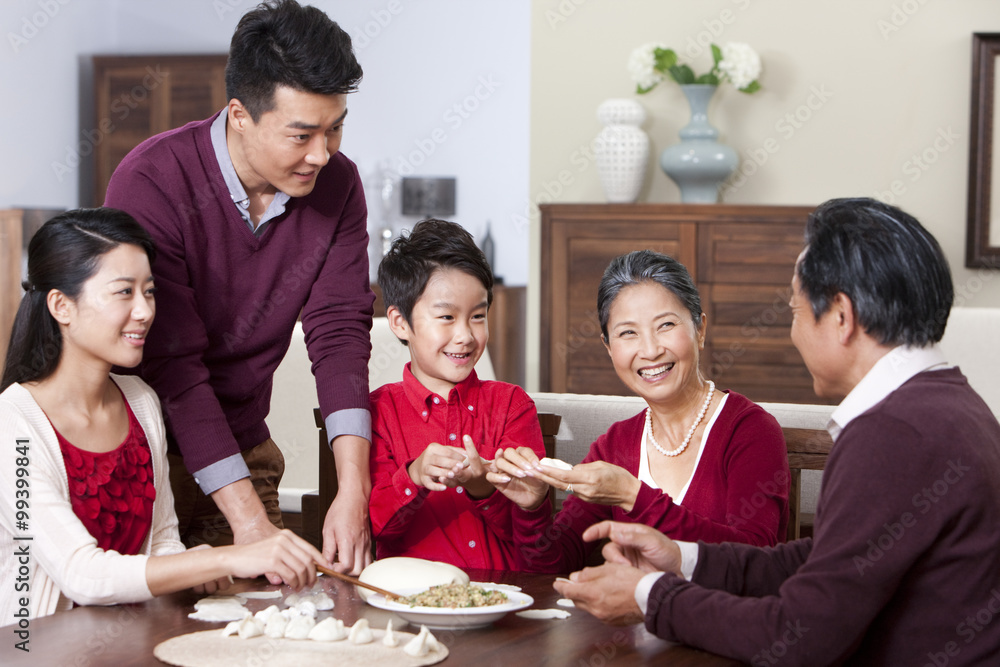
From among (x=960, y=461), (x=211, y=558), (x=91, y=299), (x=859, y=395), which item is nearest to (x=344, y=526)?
(x=211, y=558)

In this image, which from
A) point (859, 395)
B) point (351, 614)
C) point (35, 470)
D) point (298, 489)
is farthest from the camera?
point (298, 489)

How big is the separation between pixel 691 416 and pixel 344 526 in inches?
26.2

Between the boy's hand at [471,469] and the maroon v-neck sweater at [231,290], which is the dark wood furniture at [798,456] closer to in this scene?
the boy's hand at [471,469]

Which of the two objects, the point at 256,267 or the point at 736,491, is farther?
the point at 256,267

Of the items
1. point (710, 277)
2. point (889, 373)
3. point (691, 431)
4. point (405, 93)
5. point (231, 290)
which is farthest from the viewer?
point (405, 93)

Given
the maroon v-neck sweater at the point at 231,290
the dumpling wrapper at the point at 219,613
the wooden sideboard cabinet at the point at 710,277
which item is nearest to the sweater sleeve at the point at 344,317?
the maroon v-neck sweater at the point at 231,290

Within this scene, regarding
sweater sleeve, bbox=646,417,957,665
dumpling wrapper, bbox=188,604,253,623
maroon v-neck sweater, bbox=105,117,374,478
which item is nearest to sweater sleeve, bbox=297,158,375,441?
maroon v-neck sweater, bbox=105,117,374,478

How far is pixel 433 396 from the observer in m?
1.97

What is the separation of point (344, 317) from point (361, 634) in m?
0.88

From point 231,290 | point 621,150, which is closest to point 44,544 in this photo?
point 231,290

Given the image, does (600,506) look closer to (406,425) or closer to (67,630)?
(406,425)

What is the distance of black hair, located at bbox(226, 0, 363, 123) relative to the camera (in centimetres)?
176

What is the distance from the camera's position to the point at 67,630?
4.47 feet

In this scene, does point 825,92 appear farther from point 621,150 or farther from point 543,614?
point 543,614
